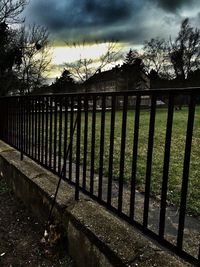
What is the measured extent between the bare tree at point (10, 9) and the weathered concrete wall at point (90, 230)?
15886 millimetres

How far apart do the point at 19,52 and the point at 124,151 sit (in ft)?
64.4

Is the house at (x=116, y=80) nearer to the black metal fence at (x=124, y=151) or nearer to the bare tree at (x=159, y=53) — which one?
the bare tree at (x=159, y=53)

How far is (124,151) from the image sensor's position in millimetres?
2109

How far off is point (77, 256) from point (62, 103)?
4.63 feet

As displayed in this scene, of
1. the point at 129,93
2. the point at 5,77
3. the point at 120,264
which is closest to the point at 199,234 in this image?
the point at 120,264

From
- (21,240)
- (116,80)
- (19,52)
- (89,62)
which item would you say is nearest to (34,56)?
(19,52)

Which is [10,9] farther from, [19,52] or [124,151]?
[124,151]

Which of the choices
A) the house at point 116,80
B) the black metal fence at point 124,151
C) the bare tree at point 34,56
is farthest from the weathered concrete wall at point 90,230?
the house at point 116,80

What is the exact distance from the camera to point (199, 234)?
7.49 ft

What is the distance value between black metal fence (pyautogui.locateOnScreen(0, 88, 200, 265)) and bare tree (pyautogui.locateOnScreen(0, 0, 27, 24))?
1386 cm

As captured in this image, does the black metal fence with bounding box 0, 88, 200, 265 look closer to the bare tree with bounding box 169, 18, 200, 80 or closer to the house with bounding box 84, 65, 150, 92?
the house with bounding box 84, 65, 150, 92

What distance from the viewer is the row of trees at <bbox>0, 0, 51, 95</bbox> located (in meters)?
16.9

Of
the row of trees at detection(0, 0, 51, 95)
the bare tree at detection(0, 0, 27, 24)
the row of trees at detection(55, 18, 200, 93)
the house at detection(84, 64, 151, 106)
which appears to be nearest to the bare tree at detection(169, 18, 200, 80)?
the row of trees at detection(55, 18, 200, 93)

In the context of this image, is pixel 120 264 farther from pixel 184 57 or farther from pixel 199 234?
pixel 184 57
